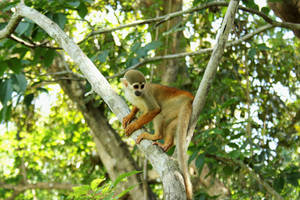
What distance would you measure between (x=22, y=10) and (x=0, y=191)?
8907 mm

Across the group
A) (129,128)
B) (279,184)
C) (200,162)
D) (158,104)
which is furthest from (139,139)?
(279,184)

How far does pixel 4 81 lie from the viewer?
3.92 meters

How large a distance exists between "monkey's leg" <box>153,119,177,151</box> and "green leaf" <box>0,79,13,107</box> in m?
2.04

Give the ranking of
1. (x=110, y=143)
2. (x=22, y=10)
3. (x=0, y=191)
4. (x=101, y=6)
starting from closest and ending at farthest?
(x=22, y=10), (x=110, y=143), (x=101, y=6), (x=0, y=191)

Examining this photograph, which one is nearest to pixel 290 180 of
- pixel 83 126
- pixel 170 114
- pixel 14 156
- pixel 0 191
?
pixel 170 114

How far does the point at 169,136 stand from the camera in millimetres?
3127

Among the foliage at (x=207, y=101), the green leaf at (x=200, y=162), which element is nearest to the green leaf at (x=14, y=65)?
the foliage at (x=207, y=101)

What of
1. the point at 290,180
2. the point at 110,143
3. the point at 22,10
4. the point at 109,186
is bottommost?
the point at 290,180

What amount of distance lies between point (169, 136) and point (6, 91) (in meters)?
2.19

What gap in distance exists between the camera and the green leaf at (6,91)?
375 centimetres

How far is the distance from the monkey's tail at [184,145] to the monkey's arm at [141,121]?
35 cm

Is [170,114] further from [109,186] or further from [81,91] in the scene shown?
[81,91]

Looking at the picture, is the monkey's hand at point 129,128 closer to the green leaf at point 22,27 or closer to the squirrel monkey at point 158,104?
the squirrel monkey at point 158,104

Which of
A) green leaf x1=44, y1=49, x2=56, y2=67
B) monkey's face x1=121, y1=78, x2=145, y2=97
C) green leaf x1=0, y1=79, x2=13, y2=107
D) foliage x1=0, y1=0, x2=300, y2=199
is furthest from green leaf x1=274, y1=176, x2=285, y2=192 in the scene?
green leaf x1=0, y1=79, x2=13, y2=107
